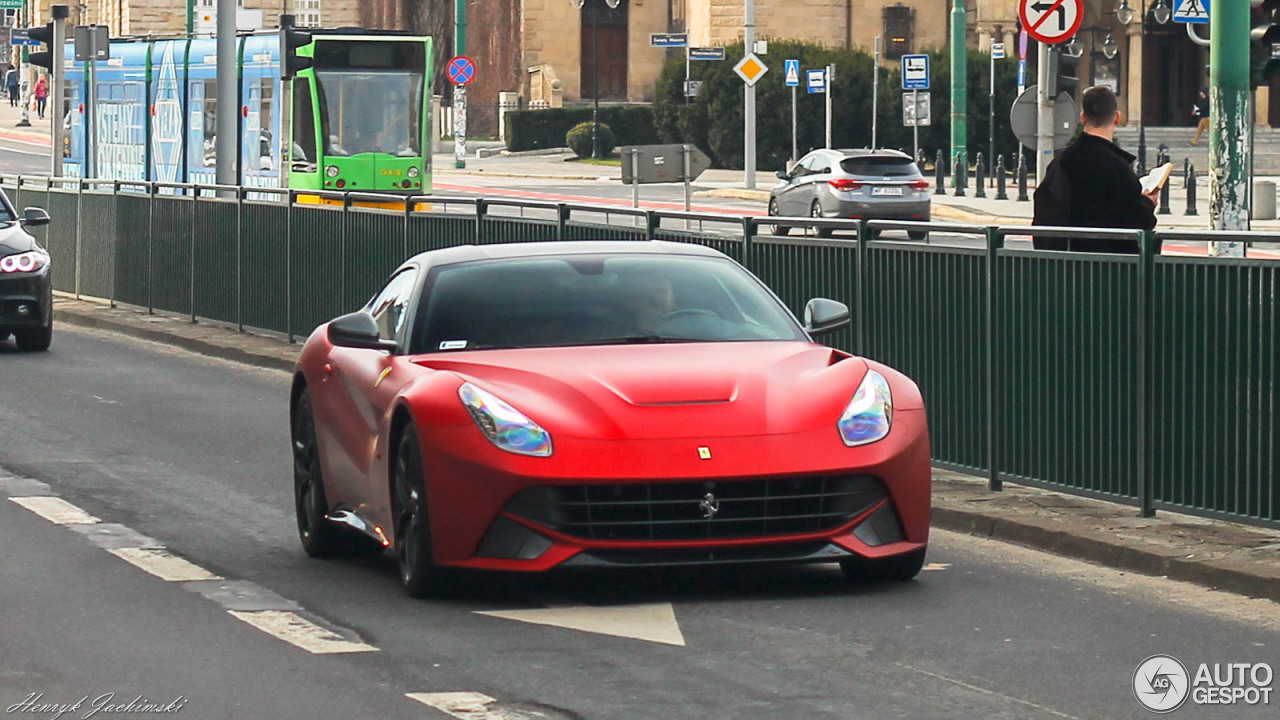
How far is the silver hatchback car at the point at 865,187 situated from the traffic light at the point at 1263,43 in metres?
24.2

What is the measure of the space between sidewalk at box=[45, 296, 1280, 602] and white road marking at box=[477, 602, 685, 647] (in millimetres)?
2115

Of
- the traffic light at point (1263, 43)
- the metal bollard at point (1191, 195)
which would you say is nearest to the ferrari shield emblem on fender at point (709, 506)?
the traffic light at point (1263, 43)

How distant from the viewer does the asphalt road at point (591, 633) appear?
22.7 ft

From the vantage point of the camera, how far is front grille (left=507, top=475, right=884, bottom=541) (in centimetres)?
838

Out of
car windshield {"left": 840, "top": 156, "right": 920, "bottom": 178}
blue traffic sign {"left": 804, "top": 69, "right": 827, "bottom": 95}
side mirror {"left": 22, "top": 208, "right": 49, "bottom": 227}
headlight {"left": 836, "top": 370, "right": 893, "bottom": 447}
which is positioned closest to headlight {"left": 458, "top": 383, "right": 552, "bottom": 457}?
headlight {"left": 836, "top": 370, "right": 893, "bottom": 447}

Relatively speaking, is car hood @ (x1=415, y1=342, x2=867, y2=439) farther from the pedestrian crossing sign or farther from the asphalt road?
the pedestrian crossing sign

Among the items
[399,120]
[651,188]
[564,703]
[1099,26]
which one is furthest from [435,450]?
[1099,26]

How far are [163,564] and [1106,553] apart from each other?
3704 mm

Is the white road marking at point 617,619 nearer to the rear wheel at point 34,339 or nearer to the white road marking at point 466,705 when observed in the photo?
the white road marking at point 466,705

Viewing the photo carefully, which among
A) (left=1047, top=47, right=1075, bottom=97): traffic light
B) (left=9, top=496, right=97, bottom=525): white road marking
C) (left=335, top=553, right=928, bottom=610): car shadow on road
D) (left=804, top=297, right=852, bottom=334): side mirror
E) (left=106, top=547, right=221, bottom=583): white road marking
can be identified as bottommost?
(left=9, top=496, right=97, bottom=525): white road marking

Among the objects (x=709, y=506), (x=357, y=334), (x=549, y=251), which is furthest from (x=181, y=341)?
(x=709, y=506)

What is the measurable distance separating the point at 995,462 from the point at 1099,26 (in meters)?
71.4

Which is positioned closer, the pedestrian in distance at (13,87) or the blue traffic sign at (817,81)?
the blue traffic sign at (817,81)

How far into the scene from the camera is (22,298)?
2069 centimetres
